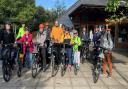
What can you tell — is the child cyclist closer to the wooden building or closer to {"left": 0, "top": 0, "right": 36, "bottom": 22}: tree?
the wooden building

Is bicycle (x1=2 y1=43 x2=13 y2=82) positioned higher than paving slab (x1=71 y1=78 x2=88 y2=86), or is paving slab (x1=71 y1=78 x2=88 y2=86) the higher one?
bicycle (x1=2 y1=43 x2=13 y2=82)

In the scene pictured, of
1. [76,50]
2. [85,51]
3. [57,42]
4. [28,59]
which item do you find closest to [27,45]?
[28,59]

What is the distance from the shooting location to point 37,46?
1472cm

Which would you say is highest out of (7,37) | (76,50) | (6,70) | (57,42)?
(7,37)

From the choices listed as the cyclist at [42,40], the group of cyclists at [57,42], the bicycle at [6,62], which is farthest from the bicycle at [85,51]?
the bicycle at [6,62]

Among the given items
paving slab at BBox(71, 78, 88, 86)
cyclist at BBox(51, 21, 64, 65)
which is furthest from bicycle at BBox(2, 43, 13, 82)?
paving slab at BBox(71, 78, 88, 86)

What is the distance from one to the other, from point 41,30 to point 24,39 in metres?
0.84

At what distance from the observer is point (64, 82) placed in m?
12.8

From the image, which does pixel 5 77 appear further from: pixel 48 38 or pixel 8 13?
pixel 8 13

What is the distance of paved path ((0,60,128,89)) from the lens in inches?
473

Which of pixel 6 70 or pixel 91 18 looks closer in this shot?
pixel 6 70

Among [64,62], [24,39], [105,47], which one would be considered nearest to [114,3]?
[105,47]

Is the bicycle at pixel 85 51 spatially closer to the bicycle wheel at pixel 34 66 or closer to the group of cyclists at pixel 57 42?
the group of cyclists at pixel 57 42

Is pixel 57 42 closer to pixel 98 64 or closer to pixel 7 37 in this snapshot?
pixel 7 37
